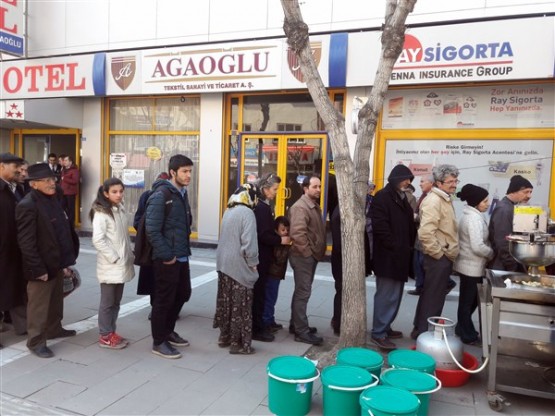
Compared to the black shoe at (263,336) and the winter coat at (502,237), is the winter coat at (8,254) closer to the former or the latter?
the black shoe at (263,336)

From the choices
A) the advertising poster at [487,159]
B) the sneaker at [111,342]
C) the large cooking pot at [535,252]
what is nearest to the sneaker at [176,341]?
the sneaker at [111,342]

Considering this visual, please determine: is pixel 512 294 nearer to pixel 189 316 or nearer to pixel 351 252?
pixel 351 252

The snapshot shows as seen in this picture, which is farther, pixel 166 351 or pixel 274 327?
pixel 274 327

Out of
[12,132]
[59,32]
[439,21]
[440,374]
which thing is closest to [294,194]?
[439,21]

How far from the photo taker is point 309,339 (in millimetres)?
4695

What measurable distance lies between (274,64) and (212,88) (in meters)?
1.40

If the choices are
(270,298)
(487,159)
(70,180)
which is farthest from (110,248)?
(70,180)

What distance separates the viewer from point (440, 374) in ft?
12.6

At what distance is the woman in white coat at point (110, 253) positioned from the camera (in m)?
4.36

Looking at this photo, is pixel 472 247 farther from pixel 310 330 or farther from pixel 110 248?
pixel 110 248

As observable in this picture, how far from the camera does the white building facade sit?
738 centimetres

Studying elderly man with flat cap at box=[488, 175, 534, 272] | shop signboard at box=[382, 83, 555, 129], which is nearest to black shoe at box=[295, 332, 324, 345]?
elderly man with flat cap at box=[488, 175, 534, 272]

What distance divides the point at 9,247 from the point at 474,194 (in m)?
4.61

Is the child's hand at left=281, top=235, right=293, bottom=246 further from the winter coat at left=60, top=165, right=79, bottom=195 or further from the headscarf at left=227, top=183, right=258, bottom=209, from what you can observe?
the winter coat at left=60, top=165, right=79, bottom=195
